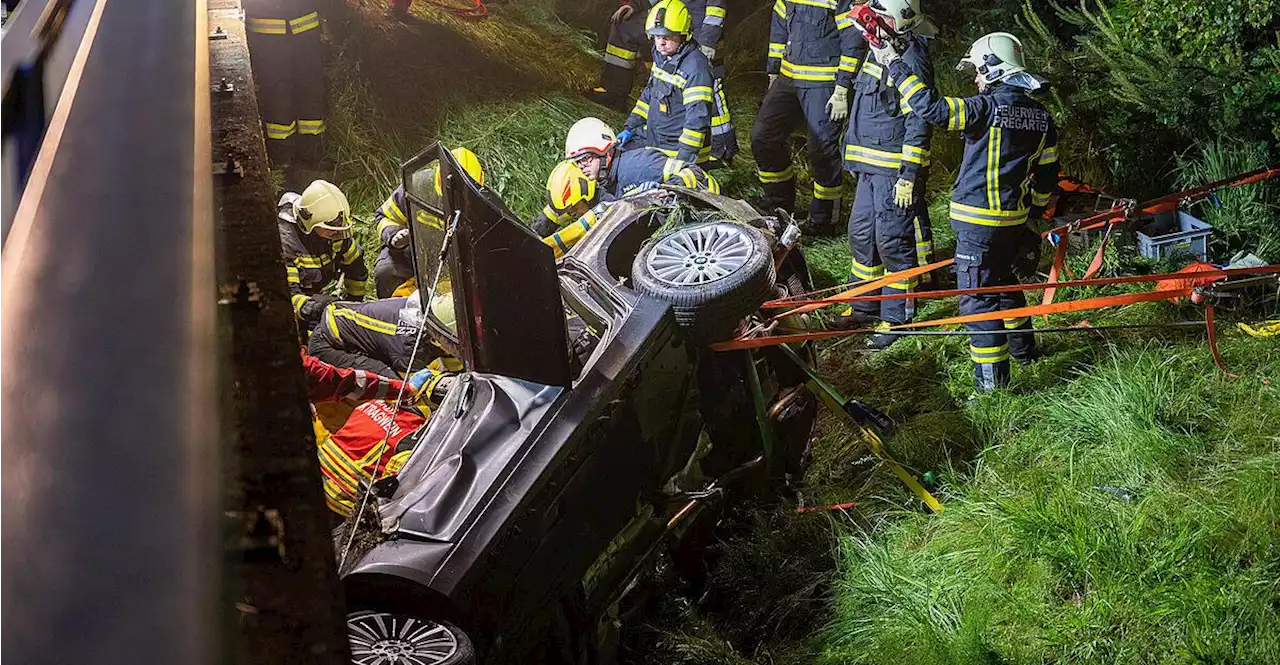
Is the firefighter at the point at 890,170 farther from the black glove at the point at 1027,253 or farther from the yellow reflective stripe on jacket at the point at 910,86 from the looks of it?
the black glove at the point at 1027,253

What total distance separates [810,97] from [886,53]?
1613 mm

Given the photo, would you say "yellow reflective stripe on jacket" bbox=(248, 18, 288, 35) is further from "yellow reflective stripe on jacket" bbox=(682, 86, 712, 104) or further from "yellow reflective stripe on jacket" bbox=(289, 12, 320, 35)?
"yellow reflective stripe on jacket" bbox=(682, 86, 712, 104)

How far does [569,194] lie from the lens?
21.0ft

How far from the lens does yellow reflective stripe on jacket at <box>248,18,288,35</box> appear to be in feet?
26.6

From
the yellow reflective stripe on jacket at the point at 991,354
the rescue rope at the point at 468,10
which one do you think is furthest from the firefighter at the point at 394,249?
the rescue rope at the point at 468,10

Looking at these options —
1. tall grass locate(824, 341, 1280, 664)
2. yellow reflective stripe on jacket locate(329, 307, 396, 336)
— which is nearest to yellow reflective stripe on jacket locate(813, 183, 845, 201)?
tall grass locate(824, 341, 1280, 664)

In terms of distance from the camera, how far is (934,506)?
186 inches

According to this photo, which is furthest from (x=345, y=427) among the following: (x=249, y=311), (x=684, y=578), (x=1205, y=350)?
(x=1205, y=350)

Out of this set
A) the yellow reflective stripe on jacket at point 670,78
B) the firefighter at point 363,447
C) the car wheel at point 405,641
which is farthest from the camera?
the yellow reflective stripe on jacket at point 670,78

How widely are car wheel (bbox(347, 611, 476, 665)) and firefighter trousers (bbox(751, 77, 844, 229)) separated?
18.0ft

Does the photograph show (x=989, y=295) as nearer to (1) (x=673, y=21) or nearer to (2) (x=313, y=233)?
(1) (x=673, y=21)

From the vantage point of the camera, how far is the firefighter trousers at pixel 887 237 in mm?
6508

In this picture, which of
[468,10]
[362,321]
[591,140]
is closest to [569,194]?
[591,140]

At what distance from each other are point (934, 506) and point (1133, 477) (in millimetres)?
782
